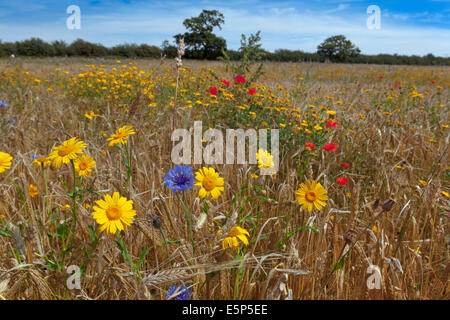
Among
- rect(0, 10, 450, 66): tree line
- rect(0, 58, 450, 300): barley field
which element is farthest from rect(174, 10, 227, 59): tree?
rect(0, 58, 450, 300): barley field

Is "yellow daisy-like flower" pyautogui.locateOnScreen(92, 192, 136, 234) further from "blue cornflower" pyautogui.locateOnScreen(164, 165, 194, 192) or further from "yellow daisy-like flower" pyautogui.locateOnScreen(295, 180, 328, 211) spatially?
"yellow daisy-like flower" pyautogui.locateOnScreen(295, 180, 328, 211)

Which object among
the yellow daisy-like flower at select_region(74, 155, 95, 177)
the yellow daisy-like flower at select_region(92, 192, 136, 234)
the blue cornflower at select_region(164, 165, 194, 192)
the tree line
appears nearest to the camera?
the yellow daisy-like flower at select_region(92, 192, 136, 234)

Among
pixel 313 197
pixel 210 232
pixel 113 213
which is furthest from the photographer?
pixel 210 232

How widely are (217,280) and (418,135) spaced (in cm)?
242

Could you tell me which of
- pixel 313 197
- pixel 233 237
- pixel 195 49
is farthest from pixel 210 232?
pixel 195 49

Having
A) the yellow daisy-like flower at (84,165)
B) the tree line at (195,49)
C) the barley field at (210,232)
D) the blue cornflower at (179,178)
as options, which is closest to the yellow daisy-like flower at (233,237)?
the barley field at (210,232)

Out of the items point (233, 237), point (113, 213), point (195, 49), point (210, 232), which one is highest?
point (195, 49)

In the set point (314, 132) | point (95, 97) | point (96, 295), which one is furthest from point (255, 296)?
point (95, 97)

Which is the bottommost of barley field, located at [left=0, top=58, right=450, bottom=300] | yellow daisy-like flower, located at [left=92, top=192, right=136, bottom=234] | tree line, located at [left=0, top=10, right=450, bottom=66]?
barley field, located at [left=0, top=58, right=450, bottom=300]

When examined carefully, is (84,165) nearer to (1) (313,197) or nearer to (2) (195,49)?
(1) (313,197)

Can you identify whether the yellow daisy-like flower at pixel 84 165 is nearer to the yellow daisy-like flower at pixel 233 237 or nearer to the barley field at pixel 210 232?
the barley field at pixel 210 232

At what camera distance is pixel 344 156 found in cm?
263

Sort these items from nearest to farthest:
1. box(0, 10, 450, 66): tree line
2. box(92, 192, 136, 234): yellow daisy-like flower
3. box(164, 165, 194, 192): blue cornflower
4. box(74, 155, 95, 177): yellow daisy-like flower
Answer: box(92, 192, 136, 234): yellow daisy-like flower → box(164, 165, 194, 192): blue cornflower → box(74, 155, 95, 177): yellow daisy-like flower → box(0, 10, 450, 66): tree line
